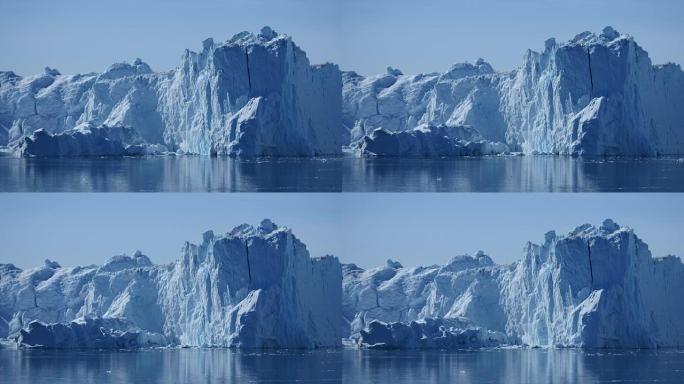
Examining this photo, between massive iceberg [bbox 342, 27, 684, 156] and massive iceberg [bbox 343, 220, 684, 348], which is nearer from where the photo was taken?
massive iceberg [bbox 343, 220, 684, 348]

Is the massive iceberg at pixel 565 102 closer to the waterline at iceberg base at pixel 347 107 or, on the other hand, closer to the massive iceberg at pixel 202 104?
the waterline at iceberg base at pixel 347 107

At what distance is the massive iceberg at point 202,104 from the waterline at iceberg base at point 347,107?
0.03 m

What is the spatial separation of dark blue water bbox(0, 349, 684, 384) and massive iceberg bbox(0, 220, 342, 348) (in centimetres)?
67

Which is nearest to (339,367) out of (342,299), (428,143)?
(342,299)

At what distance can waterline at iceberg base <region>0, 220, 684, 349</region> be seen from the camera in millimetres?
27172

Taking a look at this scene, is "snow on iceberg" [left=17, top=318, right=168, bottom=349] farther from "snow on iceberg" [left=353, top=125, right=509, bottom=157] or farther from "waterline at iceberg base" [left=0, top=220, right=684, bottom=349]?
"snow on iceberg" [left=353, top=125, right=509, bottom=157]

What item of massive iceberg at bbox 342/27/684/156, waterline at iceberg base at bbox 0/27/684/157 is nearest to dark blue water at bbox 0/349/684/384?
waterline at iceberg base at bbox 0/27/684/157

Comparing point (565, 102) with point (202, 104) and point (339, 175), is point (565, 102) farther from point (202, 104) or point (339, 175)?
point (339, 175)

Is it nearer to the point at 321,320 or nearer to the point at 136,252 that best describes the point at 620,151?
the point at 321,320

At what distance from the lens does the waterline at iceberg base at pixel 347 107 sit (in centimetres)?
2781

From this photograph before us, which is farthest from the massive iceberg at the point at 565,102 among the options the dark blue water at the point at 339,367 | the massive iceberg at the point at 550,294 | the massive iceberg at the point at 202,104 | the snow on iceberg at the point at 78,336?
the snow on iceberg at the point at 78,336

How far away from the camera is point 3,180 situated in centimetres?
2386

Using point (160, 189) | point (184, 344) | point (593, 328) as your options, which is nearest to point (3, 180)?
point (160, 189)

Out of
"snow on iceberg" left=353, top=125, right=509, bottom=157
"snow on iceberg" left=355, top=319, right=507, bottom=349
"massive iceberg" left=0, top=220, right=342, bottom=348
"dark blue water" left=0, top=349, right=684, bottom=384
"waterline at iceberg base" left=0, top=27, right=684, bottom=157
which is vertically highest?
"waterline at iceberg base" left=0, top=27, right=684, bottom=157
